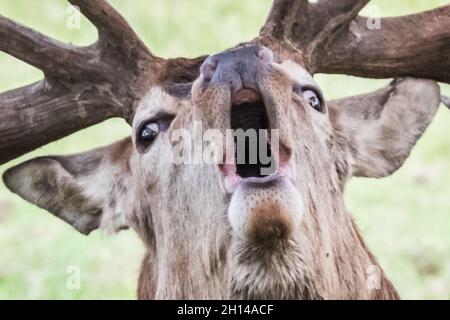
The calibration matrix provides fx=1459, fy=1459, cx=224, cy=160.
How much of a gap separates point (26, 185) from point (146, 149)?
0.81 meters

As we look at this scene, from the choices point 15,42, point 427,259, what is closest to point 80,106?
point 15,42

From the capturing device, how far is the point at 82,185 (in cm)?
745

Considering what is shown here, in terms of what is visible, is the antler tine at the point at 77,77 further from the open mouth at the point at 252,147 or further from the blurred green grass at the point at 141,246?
the blurred green grass at the point at 141,246

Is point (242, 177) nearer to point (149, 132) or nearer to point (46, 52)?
point (149, 132)

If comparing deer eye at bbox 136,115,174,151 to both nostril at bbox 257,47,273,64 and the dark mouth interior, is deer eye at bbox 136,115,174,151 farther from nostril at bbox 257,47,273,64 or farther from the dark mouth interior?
nostril at bbox 257,47,273,64

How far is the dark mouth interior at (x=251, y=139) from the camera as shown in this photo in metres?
6.21

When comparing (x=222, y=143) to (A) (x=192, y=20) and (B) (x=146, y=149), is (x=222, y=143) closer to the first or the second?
(B) (x=146, y=149)

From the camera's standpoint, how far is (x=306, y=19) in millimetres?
7121

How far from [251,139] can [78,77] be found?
128 centimetres

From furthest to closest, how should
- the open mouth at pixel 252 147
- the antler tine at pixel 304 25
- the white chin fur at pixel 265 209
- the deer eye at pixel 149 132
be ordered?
1. the antler tine at pixel 304 25
2. the deer eye at pixel 149 132
3. the open mouth at pixel 252 147
4. the white chin fur at pixel 265 209

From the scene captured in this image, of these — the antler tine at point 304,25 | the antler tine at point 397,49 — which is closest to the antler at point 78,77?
the antler tine at point 304,25

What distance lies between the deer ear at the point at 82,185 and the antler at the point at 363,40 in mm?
1038

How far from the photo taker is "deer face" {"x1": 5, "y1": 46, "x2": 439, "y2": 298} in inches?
246
